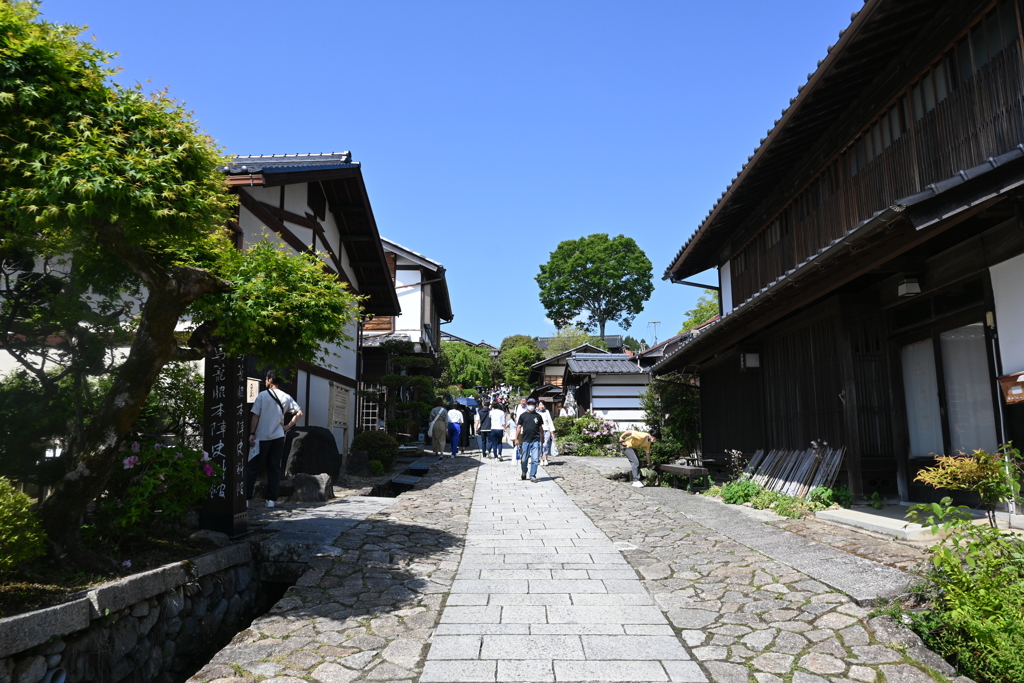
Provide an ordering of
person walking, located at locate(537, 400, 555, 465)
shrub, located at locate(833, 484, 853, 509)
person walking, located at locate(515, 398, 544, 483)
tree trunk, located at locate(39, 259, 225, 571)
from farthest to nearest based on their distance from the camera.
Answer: person walking, located at locate(537, 400, 555, 465)
person walking, located at locate(515, 398, 544, 483)
shrub, located at locate(833, 484, 853, 509)
tree trunk, located at locate(39, 259, 225, 571)

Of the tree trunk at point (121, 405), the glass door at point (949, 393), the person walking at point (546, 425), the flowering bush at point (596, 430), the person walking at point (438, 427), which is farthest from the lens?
the flowering bush at point (596, 430)

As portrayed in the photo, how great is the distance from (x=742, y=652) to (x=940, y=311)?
5.60 metres

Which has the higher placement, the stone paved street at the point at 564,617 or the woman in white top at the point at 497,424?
the woman in white top at the point at 497,424

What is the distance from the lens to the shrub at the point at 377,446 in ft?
54.2

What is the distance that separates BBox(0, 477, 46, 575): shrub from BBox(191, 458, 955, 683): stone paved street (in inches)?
57.7

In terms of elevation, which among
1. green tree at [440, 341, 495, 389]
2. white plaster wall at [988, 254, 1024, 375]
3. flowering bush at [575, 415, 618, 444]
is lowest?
flowering bush at [575, 415, 618, 444]

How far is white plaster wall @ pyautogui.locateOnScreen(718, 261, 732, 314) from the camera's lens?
16620 mm

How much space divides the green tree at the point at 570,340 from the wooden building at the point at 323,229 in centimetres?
3802

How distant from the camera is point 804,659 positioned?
441 cm

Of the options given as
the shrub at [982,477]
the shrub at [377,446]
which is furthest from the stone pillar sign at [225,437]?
the shrub at [377,446]

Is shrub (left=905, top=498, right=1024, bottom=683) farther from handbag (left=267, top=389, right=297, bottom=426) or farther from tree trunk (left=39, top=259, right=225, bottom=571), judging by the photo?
handbag (left=267, top=389, right=297, bottom=426)

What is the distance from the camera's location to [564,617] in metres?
5.34

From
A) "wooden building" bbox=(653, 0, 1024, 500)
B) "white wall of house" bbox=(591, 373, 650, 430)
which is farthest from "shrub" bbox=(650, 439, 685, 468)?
"white wall of house" bbox=(591, 373, 650, 430)

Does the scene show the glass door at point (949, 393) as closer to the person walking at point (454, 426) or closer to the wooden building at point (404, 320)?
the person walking at point (454, 426)
